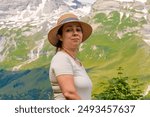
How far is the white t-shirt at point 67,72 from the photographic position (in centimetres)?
348

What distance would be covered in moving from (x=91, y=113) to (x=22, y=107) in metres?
0.53

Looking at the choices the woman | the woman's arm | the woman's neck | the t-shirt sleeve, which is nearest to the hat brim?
the woman

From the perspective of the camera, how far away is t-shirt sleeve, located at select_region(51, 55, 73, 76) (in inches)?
136

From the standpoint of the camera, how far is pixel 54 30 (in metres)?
3.67

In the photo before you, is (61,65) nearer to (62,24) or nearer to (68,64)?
(68,64)

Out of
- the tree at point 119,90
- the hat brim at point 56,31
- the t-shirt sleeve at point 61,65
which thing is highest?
the hat brim at point 56,31

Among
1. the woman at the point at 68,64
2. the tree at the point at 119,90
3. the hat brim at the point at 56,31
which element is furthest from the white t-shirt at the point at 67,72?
the tree at the point at 119,90

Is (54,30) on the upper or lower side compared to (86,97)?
upper

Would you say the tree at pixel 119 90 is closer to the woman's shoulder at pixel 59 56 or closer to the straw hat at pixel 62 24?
the straw hat at pixel 62 24

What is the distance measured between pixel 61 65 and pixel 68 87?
0.68ft

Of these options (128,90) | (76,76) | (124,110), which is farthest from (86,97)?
(128,90)

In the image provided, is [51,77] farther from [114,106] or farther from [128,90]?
[128,90]

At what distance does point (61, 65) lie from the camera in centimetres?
349

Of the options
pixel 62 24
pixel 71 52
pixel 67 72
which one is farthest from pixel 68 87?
pixel 62 24
